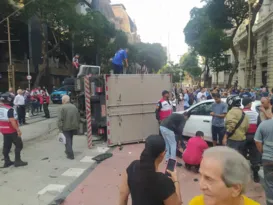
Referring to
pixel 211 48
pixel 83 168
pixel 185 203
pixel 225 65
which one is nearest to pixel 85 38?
pixel 211 48

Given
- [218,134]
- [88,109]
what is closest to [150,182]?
[218,134]

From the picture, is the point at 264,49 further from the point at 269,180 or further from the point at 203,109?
the point at 269,180

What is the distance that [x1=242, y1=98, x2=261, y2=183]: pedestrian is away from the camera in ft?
17.0

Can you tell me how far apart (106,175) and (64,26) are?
26060 millimetres

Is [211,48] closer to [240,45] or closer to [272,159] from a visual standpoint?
[240,45]

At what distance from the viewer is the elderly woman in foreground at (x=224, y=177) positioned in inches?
51.4

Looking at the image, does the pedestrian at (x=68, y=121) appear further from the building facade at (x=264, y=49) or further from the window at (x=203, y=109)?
the building facade at (x=264, y=49)

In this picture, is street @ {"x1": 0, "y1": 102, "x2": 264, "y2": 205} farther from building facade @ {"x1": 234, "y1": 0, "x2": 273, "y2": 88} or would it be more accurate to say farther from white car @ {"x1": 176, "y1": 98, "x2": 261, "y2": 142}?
building facade @ {"x1": 234, "y1": 0, "x2": 273, "y2": 88}

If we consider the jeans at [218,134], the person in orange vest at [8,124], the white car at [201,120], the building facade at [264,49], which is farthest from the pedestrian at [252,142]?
the building facade at [264,49]

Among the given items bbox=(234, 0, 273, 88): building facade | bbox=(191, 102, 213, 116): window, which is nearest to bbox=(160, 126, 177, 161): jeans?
bbox=(191, 102, 213, 116): window

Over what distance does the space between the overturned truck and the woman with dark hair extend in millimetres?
6524

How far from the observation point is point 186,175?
5.99 metres

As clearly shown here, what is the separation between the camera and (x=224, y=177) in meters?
1.31

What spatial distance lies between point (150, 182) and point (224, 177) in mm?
833
